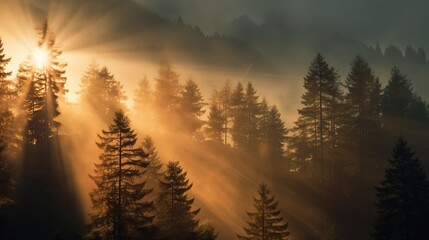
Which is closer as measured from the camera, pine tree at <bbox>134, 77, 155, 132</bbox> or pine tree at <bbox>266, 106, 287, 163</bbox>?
pine tree at <bbox>134, 77, 155, 132</bbox>

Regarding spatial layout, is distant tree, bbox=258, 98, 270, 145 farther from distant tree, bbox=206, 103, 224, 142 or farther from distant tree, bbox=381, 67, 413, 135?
distant tree, bbox=381, 67, 413, 135

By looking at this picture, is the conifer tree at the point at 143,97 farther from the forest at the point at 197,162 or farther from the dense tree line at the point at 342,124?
the dense tree line at the point at 342,124

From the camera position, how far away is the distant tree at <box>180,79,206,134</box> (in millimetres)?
58719

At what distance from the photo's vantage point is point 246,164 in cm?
5512

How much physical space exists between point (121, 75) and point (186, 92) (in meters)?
133

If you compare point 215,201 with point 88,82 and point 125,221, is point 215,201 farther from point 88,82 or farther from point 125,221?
point 88,82

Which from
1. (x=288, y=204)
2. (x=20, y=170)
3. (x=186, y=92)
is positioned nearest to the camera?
(x=20, y=170)

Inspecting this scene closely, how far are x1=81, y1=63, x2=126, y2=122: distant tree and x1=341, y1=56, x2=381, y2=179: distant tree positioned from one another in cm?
3477

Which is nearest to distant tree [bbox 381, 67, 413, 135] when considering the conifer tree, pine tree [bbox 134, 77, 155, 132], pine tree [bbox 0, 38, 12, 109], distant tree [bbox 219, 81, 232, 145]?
distant tree [bbox 219, 81, 232, 145]

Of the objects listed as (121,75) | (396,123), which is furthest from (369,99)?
(121,75)

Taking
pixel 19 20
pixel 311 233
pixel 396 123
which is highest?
pixel 19 20

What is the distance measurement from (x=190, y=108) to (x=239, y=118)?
30.3 ft

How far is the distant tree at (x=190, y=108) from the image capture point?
58.7 meters

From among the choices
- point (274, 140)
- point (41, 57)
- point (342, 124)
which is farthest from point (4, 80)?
point (274, 140)
